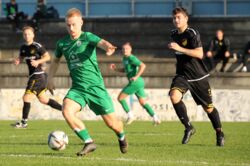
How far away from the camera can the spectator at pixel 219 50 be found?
2706 centimetres

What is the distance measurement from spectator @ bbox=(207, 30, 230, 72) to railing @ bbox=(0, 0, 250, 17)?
4802 mm

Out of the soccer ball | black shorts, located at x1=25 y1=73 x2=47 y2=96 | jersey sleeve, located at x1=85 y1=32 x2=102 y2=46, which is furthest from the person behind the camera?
black shorts, located at x1=25 y1=73 x2=47 y2=96

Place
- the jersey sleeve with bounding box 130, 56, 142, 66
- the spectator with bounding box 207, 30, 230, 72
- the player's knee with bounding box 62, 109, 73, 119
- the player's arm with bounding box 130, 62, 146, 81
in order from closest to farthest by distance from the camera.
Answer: the player's knee with bounding box 62, 109, 73, 119 → the player's arm with bounding box 130, 62, 146, 81 → the jersey sleeve with bounding box 130, 56, 142, 66 → the spectator with bounding box 207, 30, 230, 72

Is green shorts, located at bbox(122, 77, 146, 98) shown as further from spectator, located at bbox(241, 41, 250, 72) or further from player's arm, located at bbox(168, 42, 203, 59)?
player's arm, located at bbox(168, 42, 203, 59)

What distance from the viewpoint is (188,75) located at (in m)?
13.9

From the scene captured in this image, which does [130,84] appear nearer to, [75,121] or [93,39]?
[93,39]

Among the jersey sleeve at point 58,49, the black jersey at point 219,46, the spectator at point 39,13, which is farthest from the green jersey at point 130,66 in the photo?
the jersey sleeve at point 58,49

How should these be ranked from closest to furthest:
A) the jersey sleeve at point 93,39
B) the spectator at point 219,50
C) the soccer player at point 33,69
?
the jersey sleeve at point 93,39 < the soccer player at point 33,69 < the spectator at point 219,50

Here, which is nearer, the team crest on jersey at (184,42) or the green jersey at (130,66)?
the team crest on jersey at (184,42)

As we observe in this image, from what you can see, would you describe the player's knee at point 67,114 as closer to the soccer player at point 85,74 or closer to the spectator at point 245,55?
the soccer player at point 85,74

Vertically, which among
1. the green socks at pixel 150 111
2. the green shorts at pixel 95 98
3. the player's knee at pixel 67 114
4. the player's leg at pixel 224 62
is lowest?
the green socks at pixel 150 111

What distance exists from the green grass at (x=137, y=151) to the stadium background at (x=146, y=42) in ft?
24.0

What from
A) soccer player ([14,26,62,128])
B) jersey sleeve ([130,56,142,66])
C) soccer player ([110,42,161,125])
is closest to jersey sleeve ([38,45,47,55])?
soccer player ([14,26,62,128])

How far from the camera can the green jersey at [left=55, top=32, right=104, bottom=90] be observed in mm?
11570
